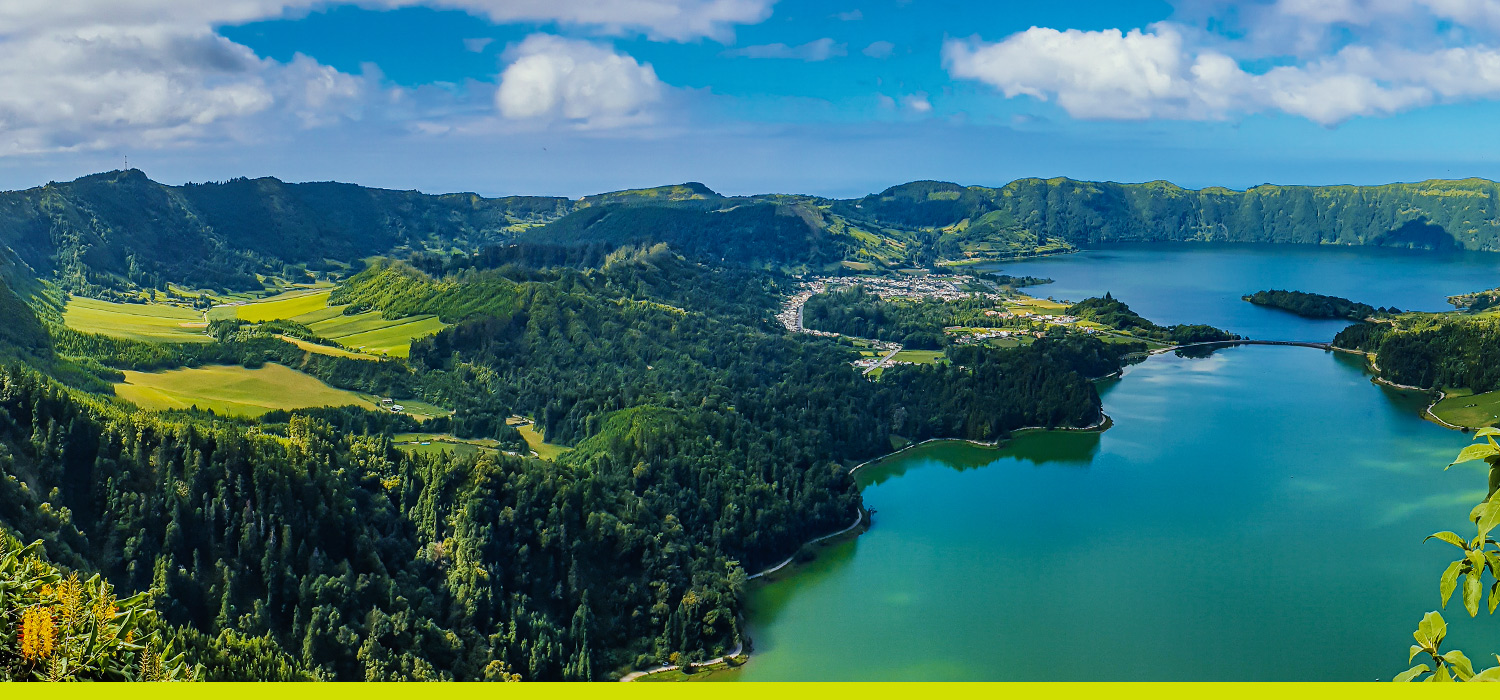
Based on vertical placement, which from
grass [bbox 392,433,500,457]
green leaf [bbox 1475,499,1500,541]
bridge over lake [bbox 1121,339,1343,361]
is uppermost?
green leaf [bbox 1475,499,1500,541]

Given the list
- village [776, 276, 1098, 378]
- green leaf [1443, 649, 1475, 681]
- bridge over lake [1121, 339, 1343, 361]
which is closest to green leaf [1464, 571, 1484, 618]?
green leaf [1443, 649, 1475, 681]

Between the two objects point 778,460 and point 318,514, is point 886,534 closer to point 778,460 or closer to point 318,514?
point 778,460

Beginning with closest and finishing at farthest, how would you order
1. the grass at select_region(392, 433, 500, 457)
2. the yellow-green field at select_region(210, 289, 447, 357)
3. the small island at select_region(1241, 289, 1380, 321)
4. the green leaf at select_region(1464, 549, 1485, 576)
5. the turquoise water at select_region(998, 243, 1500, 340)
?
the green leaf at select_region(1464, 549, 1485, 576)
the grass at select_region(392, 433, 500, 457)
the yellow-green field at select_region(210, 289, 447, 357)
the small island at select_region(1241, 289, 1380, 321)
the turquoise water at select_region(998, 243, 1500, 340)

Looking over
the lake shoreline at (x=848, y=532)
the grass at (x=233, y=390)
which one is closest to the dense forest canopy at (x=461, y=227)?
the grass at (x=233, y=390)

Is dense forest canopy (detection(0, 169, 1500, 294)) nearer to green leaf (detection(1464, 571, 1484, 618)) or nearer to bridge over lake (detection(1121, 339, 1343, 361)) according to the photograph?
bridge over lake (detection(1121, 339, 1343, 361))

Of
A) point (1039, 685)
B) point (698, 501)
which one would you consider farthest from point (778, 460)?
point (1039, 685)

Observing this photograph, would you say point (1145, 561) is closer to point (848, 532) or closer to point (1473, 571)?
point (848, 532)
